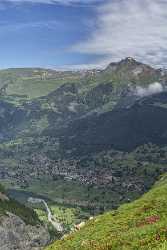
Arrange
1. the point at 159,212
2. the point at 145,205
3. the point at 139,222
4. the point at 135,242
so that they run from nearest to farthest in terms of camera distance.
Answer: the point at 135,242 → the point at 139,222 → the point at 159,212 → the point at 145,205

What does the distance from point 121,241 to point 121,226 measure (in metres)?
18.9

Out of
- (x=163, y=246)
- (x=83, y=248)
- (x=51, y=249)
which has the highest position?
(x=163, y=246)

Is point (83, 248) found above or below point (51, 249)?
above

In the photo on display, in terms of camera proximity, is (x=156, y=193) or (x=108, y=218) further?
(x=156, y=193)

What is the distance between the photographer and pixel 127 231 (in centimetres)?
7306

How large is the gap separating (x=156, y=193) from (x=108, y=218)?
23694 millimetres

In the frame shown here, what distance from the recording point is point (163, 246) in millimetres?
45094

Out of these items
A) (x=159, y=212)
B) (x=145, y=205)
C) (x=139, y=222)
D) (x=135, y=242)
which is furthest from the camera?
(x=145, y=205)

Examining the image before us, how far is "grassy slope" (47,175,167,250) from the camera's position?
5897cm

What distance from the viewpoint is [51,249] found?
86.4 metres

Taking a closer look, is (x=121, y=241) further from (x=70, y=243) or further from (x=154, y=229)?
(x=70, y=243)

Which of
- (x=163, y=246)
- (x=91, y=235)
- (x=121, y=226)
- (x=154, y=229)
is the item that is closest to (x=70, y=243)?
Result: (x=91, y=235)

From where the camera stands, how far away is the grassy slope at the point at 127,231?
193 feet

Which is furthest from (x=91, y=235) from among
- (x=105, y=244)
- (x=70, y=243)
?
(x=105, y=244)
